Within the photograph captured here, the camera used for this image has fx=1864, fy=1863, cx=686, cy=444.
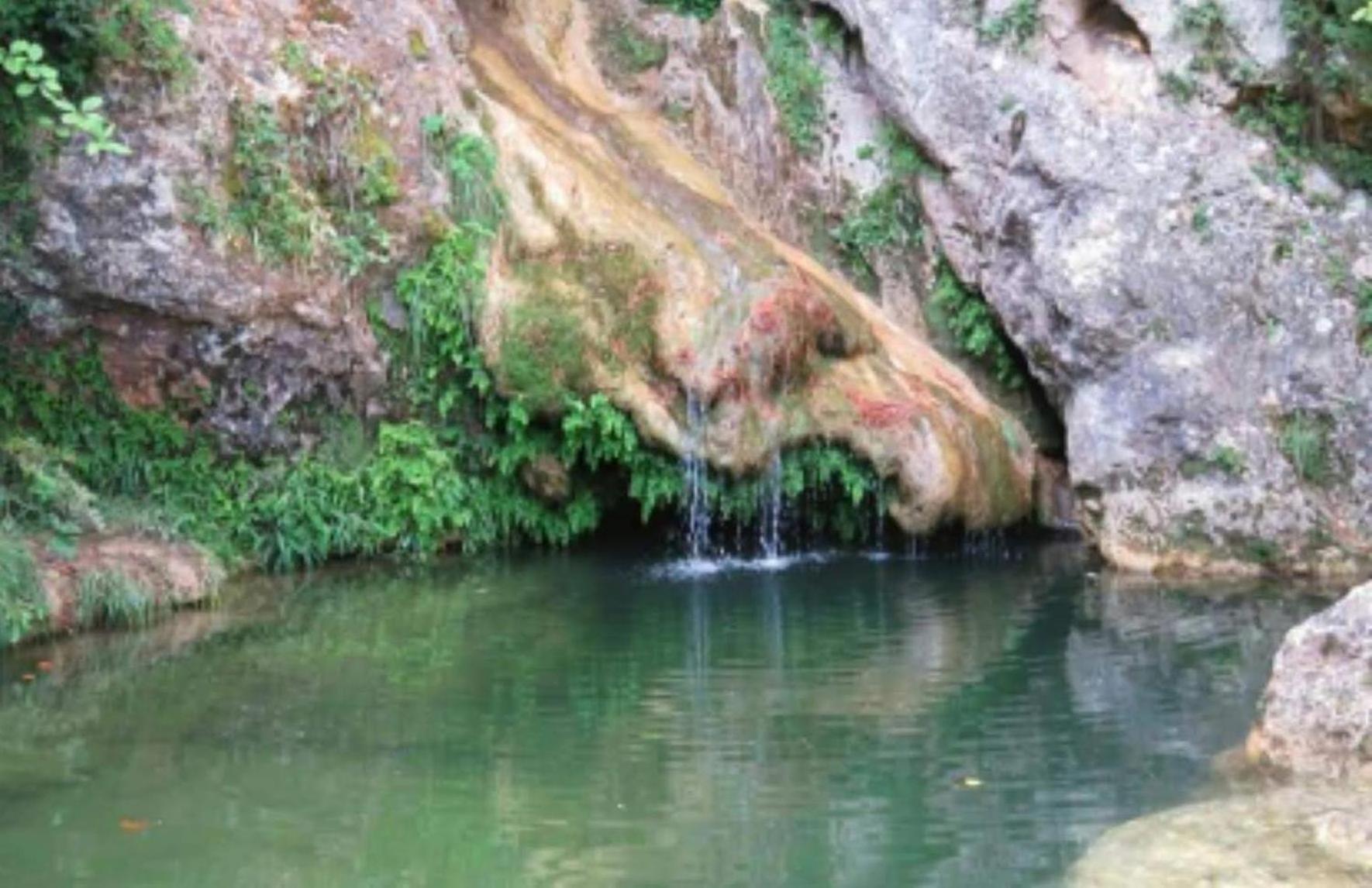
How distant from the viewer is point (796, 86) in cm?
1764

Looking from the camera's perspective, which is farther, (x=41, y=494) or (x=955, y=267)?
(x=955, y=267)

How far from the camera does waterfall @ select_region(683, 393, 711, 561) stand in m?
14.5

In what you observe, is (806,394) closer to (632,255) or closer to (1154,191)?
(632,255)

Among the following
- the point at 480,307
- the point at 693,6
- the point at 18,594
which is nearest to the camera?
the point at 18,594

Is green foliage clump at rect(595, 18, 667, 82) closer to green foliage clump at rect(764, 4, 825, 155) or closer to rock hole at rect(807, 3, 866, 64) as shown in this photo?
green foliage clump at rect(764, 4, 825, 155)

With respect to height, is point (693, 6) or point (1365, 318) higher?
point (693, 6)

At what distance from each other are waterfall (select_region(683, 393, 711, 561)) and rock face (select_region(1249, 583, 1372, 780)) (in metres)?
6.47

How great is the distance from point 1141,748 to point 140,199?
8.22 meters

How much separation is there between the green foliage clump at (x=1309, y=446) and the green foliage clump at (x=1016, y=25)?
13.6ft

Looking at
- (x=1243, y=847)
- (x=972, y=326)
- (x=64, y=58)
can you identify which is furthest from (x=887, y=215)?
(x=1243, y=847)

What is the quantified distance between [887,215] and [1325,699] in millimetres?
9351

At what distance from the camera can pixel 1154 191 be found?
15117 millimetres

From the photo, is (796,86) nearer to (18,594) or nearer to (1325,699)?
(18,594)

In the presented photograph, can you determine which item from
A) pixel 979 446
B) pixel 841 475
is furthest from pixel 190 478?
pixel 979 446
